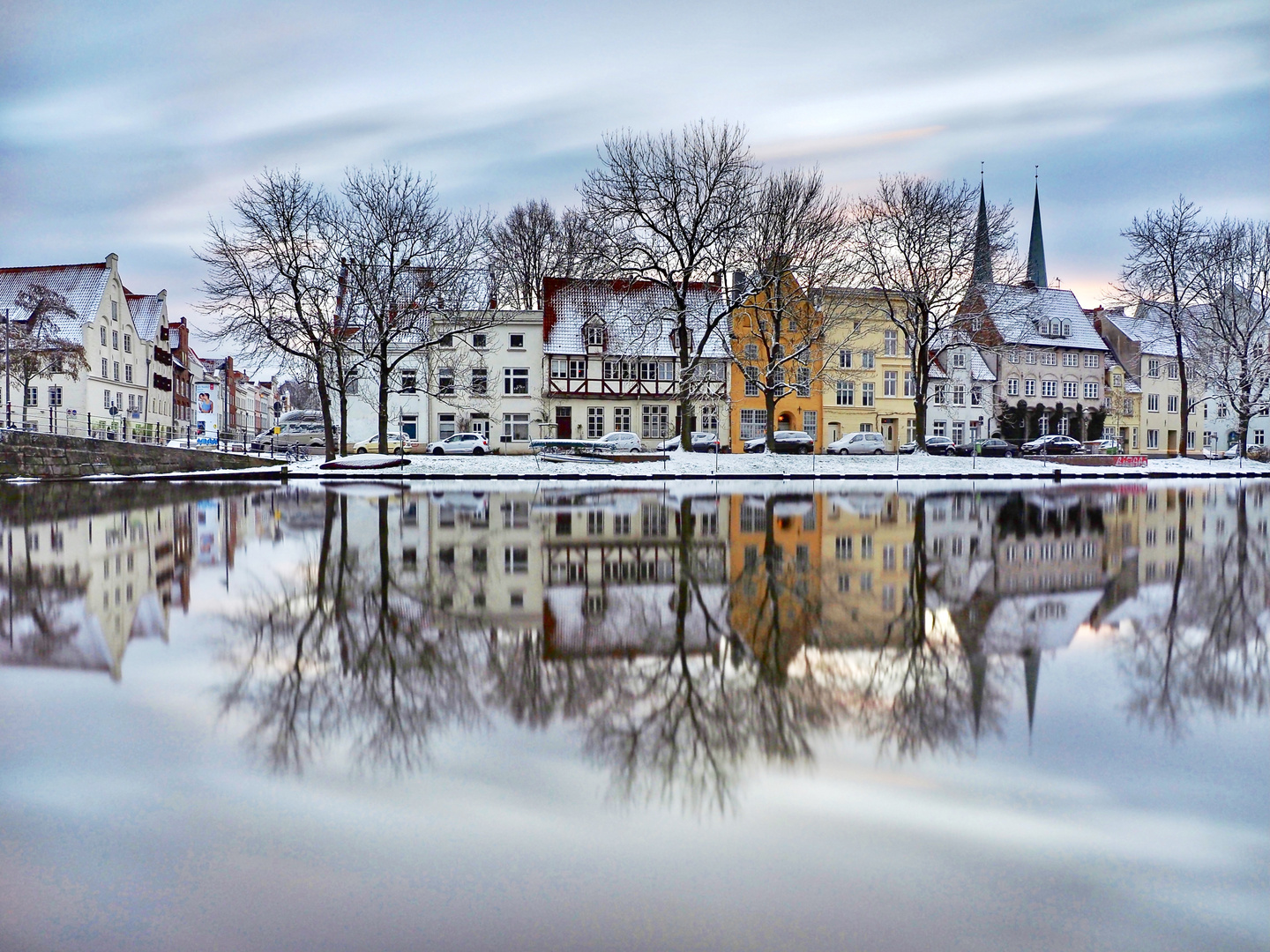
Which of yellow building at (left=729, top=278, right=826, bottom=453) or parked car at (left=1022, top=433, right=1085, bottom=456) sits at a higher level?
yellow building at (left=729, top=278, right=826, bottom=453)

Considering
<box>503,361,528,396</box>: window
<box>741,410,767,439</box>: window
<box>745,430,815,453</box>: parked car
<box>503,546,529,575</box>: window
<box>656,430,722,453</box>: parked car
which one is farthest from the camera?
<box>741,410,767,439</box>: window

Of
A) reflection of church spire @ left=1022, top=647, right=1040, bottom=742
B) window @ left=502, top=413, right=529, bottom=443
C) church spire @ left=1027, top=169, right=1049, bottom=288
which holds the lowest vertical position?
reflection of church spire @ left=1022, top=647, right=1040, bottom=742

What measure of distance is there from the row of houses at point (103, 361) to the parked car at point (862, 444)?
34423mm

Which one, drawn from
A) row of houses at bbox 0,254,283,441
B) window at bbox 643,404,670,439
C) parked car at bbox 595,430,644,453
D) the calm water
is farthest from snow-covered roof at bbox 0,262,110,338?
the calm water

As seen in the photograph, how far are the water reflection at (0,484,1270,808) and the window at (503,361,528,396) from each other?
4783 cm

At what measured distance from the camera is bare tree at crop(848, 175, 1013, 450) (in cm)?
4772

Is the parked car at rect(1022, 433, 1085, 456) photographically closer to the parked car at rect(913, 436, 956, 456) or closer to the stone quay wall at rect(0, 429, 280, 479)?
the parked car at rect(913, 436, 956, 456)

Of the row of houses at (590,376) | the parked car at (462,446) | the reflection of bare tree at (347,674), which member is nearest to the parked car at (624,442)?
the row of houses at (590,376)

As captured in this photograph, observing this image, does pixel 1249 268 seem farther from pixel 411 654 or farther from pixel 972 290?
pixel 411 654

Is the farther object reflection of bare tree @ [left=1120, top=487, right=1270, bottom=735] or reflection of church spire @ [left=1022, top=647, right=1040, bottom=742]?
reflection of bare tree @ [left=1120, top=487, right=1270, bottom=735]

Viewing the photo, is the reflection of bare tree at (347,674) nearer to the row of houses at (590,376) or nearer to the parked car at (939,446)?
the row of houses at (590,376)

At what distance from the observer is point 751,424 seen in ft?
221

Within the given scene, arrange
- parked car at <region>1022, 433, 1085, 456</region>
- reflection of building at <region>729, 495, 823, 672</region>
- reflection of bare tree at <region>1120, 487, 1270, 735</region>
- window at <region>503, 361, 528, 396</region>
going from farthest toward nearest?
parked car at <region>1022, 433, 1085, 456</region> → window at <region>503, 361, 528, 396</region> → reflection of building at <region>729, 495, 823, 672</region> → reflection of bare tree at <region>1120, 487, 1270, 735</region>

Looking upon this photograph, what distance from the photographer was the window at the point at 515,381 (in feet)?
214
